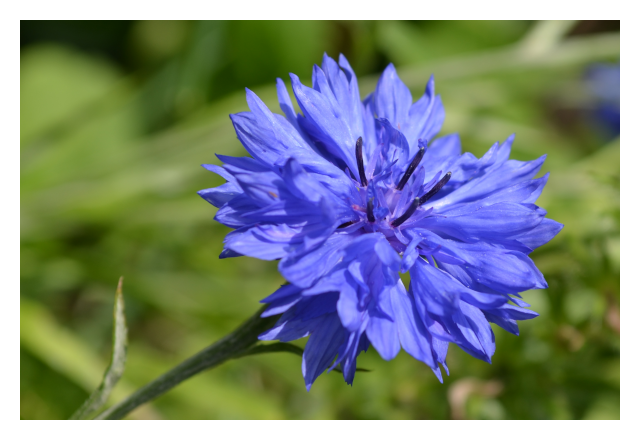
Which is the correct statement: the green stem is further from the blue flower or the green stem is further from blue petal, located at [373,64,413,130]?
blue petal, located at [373,64,413,130]

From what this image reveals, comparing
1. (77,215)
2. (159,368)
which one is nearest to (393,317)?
(159,368)

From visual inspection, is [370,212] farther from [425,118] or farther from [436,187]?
[425,118]

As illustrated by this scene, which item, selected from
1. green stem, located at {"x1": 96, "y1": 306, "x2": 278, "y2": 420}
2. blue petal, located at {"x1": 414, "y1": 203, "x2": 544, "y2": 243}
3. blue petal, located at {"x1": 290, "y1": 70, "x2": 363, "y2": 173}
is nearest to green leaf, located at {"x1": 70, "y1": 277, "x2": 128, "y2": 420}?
green stem, located at {"x1": 96, "y1": 306, "x2": 278, "y2": 420}

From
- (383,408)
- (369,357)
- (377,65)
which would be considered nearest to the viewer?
(383,408)

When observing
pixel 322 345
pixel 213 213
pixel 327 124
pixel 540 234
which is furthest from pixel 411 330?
pixel 213 213

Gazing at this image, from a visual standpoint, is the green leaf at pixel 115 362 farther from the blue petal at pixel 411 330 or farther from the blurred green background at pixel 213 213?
the blurred green background at pixel 213 213

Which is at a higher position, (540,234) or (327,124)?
(327,124)

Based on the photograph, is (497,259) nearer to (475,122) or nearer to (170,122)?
(475,122)
